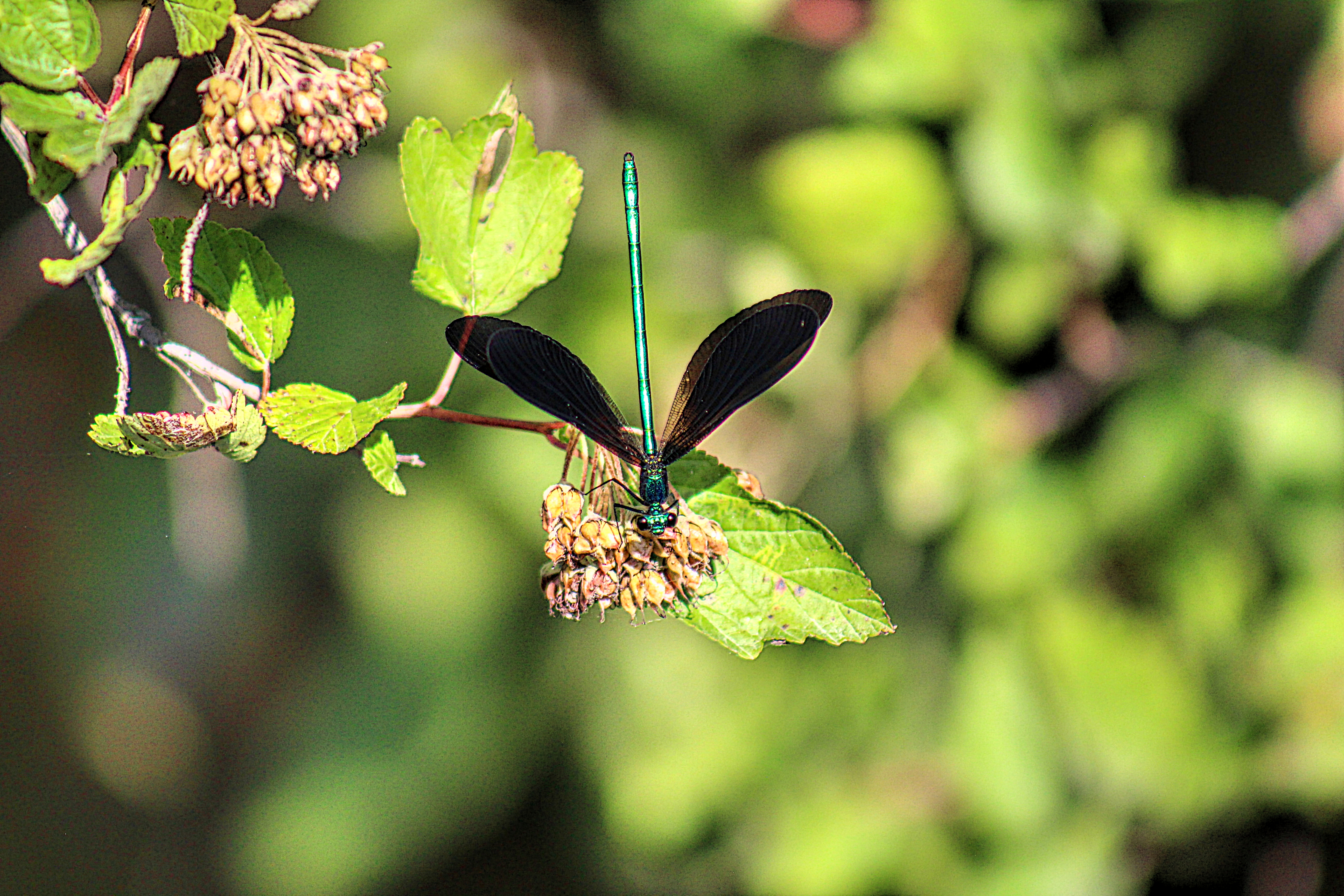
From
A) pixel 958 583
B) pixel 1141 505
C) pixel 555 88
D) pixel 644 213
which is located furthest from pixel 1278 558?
pixel 555 88

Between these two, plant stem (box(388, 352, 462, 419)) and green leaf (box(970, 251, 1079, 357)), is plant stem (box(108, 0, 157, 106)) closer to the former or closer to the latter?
plant stem (box(388, 352, 462, 419))

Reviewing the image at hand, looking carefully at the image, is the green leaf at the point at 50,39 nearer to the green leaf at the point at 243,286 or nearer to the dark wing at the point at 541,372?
the green leaf at the point at 243,286

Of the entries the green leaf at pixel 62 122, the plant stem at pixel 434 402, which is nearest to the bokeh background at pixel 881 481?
the plant stem at pixel 434 402

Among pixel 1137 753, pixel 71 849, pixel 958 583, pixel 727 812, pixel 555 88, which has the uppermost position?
pixel 555 88

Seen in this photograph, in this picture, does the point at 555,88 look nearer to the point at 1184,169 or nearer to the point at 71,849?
the point at 1184,169

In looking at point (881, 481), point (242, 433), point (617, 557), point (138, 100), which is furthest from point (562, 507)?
point (881, 481)

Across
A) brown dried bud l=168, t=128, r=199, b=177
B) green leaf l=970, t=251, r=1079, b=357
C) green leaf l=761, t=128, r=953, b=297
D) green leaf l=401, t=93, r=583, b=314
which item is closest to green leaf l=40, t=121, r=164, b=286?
brown dried bud l=168, t=128, r=199, b=177

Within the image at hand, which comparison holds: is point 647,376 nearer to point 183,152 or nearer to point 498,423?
point 498,423

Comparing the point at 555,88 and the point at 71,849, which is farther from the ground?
the point at 555,88
